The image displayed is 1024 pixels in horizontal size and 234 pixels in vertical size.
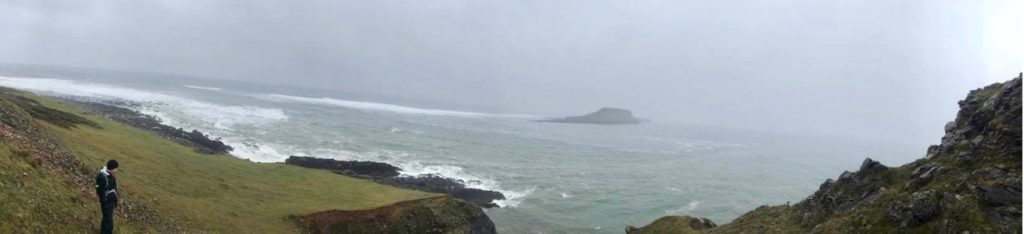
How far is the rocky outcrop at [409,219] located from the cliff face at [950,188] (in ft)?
77.6

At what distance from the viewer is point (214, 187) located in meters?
42.7

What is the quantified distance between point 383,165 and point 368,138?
44763mm

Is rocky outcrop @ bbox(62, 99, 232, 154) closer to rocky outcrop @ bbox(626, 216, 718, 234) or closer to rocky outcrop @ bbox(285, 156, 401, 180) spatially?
rocky outcrop @ bbox(285, 156, 401, 180)

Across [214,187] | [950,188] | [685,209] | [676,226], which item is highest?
[950,188]

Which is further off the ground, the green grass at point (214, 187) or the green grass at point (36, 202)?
the green grass at point (36, 202)

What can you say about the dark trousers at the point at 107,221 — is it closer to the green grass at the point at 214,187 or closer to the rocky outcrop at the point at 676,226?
the green grass at the point at 214,187

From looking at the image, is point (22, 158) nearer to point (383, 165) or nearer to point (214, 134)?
point (383, 165)

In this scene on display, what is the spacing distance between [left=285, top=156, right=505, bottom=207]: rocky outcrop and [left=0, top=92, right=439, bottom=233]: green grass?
981 centimetres

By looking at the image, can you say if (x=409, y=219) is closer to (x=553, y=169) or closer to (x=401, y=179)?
(x=401, y=179)

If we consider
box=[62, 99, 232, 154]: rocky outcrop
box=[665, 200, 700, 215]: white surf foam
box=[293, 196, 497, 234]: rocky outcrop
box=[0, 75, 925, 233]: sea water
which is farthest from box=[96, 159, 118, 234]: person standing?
box=[665, 200, 700, 215]: white surf foam

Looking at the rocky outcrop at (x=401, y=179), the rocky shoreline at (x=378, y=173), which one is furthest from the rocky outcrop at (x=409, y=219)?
the rocky outcrop at (x=401, y=179)

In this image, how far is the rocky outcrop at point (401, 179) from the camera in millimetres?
65688

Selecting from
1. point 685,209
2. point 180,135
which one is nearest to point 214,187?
point 180,135

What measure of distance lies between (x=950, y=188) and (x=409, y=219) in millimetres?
34499
